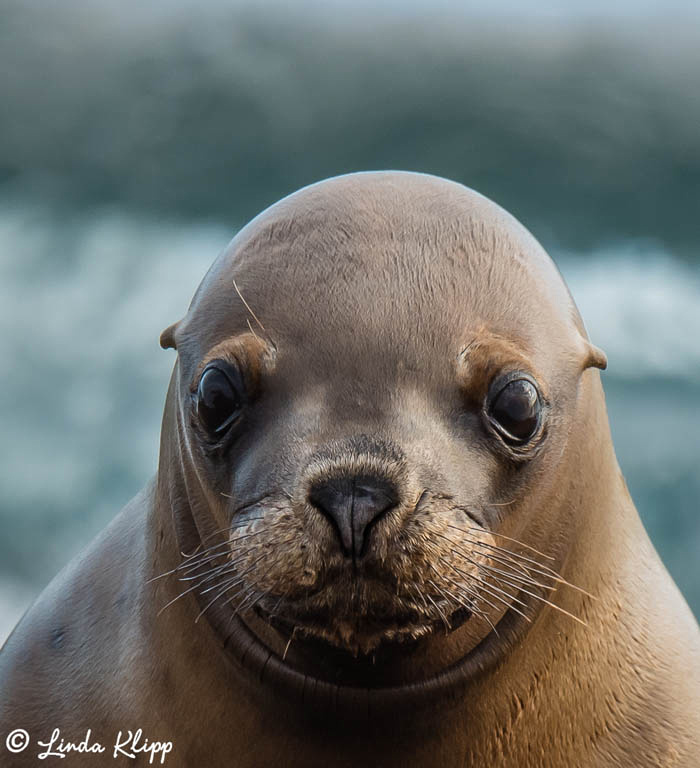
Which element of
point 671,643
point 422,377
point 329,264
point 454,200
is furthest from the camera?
point 671,643

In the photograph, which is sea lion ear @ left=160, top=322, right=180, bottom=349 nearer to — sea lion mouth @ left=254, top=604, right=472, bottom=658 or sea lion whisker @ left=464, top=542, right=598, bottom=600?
sea lion mouth @ left=254, top=604, right=472, bottom=658

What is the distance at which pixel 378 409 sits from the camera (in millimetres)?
1685

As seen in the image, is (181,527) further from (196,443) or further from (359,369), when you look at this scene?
(359,369)

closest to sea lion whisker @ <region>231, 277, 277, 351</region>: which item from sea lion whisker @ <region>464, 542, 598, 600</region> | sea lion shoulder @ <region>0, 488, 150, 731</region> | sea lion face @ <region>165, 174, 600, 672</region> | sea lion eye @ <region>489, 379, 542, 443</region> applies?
sea lion face @ <region>165, 174, 600, 672</region>

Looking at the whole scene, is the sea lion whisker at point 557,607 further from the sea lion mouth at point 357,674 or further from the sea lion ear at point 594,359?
the sea lion ear at point 594,359

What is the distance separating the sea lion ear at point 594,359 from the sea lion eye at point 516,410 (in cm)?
22

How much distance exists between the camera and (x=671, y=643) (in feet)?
7.26

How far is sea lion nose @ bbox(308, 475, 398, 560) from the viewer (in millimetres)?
1558

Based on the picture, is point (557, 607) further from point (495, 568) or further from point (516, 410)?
point (516, 410)

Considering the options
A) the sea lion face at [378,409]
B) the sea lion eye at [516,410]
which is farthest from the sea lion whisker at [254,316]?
the sea lion eye at [516,410]

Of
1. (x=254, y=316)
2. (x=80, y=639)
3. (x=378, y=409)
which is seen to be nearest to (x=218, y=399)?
(x=254, y=316)

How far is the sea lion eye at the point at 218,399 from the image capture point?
1832 mm

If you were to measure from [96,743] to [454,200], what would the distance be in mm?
1234

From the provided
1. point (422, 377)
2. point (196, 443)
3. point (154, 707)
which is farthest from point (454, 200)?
point (154, 707)
